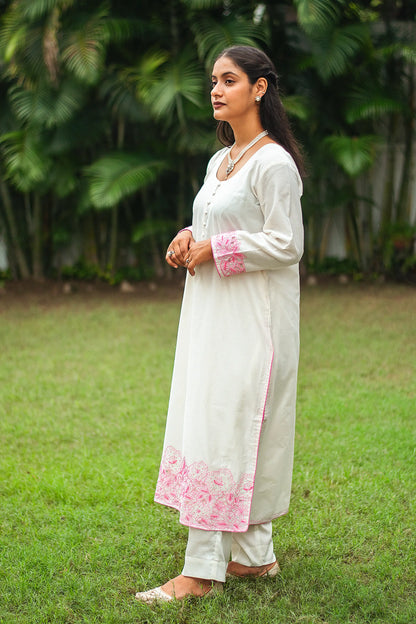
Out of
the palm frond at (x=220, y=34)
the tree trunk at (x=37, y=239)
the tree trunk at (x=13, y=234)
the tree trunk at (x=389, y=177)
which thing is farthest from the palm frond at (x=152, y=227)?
the tree trunk at (x=389, y=177)

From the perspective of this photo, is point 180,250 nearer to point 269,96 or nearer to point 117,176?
point 269,96

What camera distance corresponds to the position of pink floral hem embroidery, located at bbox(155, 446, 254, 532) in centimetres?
228

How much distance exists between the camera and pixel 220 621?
2273 mm

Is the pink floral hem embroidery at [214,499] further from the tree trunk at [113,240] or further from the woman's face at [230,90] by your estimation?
the tree trunk at [113,240]

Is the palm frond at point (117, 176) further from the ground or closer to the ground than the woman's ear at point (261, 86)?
closer to the ground

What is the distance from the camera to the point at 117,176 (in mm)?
7949

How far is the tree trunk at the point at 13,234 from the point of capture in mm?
8820

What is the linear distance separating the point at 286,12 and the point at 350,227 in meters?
2.82

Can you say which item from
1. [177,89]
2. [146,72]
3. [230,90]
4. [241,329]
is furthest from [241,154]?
[146,72]

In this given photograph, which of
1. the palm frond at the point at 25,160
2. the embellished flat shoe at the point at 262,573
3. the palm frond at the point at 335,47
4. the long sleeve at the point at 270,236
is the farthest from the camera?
the palm frond at the point at 25,160

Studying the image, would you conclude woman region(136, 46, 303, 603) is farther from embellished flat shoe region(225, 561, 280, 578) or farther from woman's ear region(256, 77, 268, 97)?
embellished flat shoe region(225, 561, 280, 578)

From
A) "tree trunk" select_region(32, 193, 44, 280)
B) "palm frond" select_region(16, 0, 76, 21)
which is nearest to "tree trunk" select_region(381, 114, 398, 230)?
"palm frond" select_region(16, 0, 76, 21)

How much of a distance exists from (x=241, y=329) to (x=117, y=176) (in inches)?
235

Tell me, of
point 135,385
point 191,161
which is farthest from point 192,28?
point 135,385
